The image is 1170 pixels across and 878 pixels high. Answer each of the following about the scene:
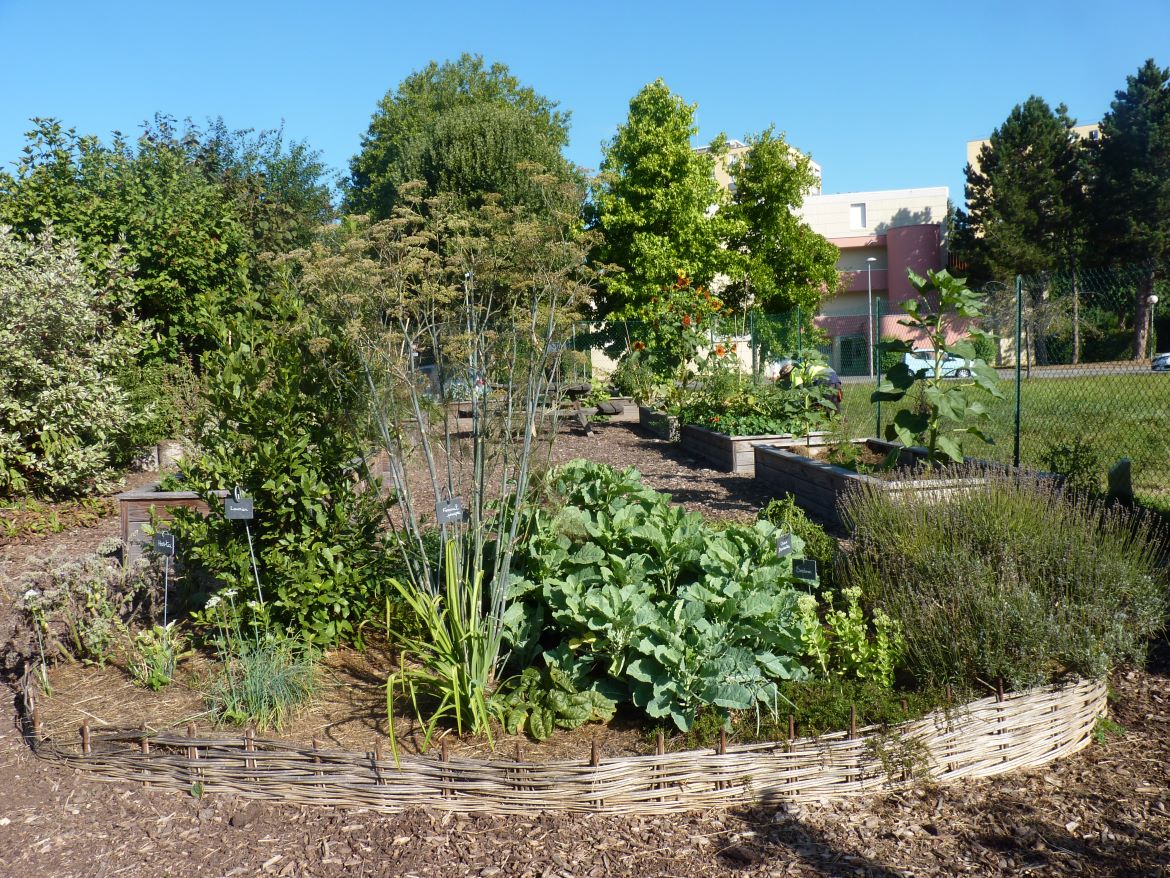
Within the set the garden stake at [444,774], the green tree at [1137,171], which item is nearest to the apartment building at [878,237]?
the green tree at [1137,171]

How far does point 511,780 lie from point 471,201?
23628mm

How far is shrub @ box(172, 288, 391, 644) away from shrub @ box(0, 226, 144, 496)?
216 inches

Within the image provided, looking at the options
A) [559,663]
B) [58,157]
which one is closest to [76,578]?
[559,663]

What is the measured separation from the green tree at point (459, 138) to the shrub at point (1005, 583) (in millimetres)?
8196

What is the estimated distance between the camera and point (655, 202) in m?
26.4

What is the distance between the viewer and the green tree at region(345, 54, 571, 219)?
25.6 meters

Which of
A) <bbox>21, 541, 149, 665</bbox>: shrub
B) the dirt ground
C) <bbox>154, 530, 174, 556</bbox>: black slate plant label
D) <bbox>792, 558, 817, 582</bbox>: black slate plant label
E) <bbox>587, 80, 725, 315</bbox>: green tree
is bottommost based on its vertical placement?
the dirt ground

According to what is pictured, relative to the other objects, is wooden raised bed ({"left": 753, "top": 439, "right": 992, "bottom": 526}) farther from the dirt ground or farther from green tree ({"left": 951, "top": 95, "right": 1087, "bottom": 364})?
green tree ({"left": 951, "top": 95, "right": 1087, "bottom": 364})

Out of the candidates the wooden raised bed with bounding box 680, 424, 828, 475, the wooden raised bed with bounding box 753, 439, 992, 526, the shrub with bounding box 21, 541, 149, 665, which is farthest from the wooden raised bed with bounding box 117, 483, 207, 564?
the wooden raised bed with bounding box 680, 424, 828, 475

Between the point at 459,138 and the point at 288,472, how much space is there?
75.7 ft

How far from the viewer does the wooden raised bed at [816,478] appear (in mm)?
7219

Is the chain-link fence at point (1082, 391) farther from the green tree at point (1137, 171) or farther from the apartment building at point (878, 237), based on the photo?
the apartment building at point (878, 237)

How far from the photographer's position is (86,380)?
959 centimetres

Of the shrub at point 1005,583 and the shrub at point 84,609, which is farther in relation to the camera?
the shrub at point 84,609
